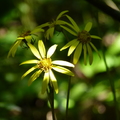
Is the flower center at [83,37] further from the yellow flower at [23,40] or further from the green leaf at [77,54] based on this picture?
the yellow flower at [23,40]

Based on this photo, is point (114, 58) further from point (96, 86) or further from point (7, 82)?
point (7, 82)

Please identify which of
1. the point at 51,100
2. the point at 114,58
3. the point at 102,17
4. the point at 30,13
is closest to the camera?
the point at 51,100

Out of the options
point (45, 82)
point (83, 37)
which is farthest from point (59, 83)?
point (45, 82)

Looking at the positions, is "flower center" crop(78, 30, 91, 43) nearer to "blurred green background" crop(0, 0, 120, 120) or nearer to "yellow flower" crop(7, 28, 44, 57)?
"yellow flower" crop(7, 28, 44, 57)

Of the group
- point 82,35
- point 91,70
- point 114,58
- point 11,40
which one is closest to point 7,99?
point 11,40

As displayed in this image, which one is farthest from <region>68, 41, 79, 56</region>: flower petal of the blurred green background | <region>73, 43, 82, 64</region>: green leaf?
the blurred green background

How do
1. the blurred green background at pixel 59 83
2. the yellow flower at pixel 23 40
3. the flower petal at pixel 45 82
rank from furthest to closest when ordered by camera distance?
the blurred green background at pixel 59 83 → the yellow flower at pixel 23 40 → the flower petal at pixel 45 82

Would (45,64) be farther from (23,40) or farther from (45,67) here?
(23,40)

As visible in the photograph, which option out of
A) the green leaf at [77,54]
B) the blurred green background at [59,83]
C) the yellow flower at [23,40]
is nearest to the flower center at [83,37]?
the green leaf at [77,54]
